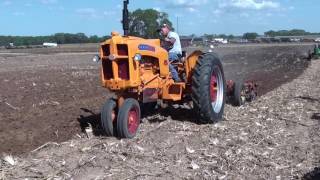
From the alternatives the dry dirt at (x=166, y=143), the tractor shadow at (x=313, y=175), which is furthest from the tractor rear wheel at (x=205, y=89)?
the tractor shadow at (x=313, y=175)

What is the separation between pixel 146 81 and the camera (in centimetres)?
1002

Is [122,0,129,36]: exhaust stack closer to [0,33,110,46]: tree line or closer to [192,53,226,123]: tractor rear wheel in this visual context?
[192,53,226,123]: tractor rear wheel

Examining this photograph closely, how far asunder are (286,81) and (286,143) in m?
11.2

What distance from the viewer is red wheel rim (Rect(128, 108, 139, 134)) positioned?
375 inches

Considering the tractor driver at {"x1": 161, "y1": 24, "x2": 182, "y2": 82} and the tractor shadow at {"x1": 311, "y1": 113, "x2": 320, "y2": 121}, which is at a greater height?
the tractor driver at {"x1": 161, "y1": 24, "x2": 182, "y2": 82}

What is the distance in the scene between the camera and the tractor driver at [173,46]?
35.9 feet

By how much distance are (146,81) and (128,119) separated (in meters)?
0.93

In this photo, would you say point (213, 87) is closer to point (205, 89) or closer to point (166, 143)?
point (205, 89)

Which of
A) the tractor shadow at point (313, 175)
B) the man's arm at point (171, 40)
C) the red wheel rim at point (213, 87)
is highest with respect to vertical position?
the man's arm at point (171, 40)

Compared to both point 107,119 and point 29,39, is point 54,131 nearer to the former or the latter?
point 107,119

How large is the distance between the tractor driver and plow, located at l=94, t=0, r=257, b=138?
0.12 metres

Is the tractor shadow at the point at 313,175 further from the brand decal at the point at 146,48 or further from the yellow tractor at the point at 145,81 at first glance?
the brand decal at the point at 146,48

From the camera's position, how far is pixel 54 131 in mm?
10445

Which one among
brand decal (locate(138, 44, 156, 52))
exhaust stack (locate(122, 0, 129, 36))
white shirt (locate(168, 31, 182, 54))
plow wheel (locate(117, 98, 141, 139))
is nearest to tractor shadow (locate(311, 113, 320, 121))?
white shirt (locate(168, 31, 182, 54))
